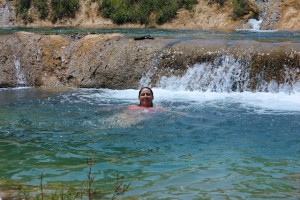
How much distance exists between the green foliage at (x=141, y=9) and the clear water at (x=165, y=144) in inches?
734

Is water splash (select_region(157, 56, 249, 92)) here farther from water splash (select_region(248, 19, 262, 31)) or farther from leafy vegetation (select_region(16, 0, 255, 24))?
leafy vegetation (select_region(16, 0, 255, 24))

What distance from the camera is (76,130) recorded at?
9273mm

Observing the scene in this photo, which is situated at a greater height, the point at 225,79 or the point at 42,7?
the point at 42,7

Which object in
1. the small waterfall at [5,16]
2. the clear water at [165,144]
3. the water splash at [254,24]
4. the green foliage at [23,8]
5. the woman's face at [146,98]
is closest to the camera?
the clear water at [165,144]

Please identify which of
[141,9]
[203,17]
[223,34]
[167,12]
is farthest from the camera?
[141,9]

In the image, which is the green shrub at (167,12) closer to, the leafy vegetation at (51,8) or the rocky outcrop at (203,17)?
the rocky outcrop at (203,17)

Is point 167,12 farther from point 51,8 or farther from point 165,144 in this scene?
point 165,144

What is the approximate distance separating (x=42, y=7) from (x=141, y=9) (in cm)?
669

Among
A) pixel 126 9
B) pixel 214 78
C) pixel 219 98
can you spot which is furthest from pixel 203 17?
pixel 219 98

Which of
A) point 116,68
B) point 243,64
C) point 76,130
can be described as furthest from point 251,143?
point 116,68

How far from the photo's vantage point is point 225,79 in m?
13.7

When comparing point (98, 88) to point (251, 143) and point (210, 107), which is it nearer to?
point (210, 107)

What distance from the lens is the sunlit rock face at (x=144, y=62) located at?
13.5 metres

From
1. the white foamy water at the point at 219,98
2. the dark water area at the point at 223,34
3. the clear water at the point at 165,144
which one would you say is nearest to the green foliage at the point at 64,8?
the dark water area at the point at 223,34
